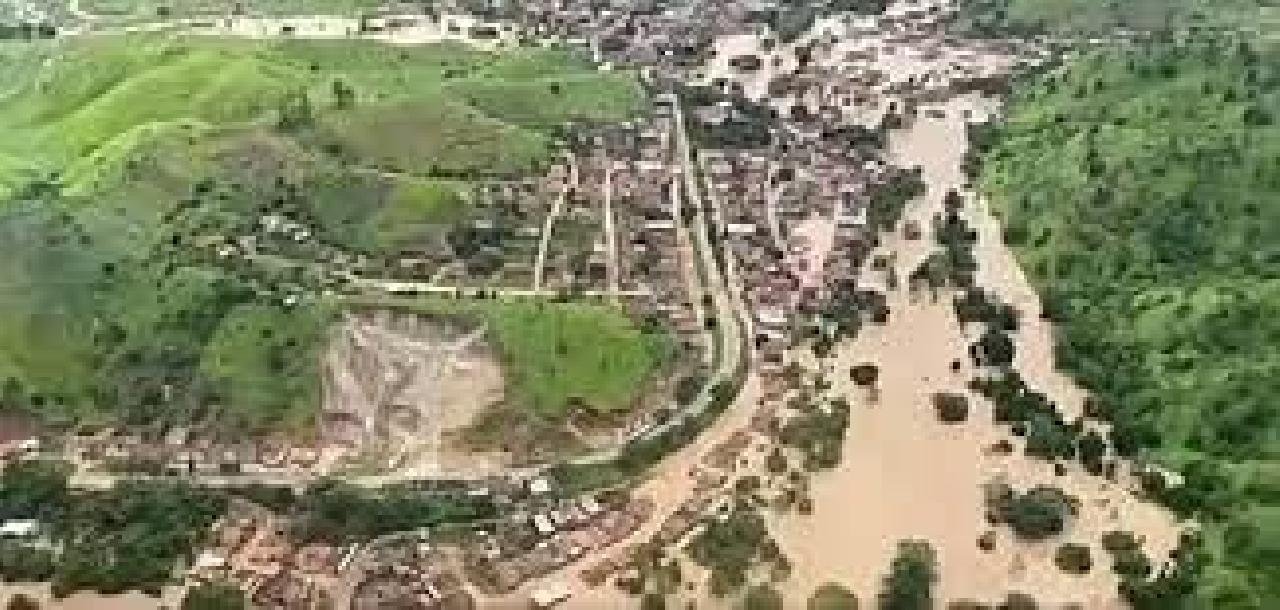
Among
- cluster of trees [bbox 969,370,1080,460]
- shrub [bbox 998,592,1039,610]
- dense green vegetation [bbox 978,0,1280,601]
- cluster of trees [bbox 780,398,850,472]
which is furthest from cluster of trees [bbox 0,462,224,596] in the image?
dense green vegetation [bbox 978,0,1280,601]

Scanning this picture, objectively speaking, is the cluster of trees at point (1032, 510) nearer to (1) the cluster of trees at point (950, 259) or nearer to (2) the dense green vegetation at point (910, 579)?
(2) the dense green vegetation at point (910, 579)

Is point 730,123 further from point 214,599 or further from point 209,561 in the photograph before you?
point 214,599

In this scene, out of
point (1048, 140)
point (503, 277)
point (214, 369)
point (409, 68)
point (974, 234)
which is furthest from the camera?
point (409, 68)

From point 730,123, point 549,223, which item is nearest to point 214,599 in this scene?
point 549,223

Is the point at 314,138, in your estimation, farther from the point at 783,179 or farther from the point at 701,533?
the point at 701,533

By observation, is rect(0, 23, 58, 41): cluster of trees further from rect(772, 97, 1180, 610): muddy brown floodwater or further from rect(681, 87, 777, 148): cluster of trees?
rect(772, 97, 1180, 610): muddy brown floodwater

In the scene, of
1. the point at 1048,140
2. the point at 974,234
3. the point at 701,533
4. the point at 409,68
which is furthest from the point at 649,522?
the point at 409,68
